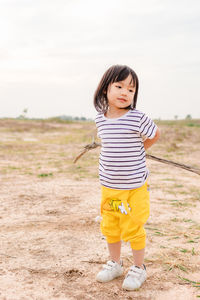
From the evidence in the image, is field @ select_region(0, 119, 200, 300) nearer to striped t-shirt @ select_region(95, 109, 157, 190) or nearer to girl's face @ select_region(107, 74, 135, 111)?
striped t-shirt @ select_region(95, 109, 157, 190)

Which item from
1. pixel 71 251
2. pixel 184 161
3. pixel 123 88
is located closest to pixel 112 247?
pixel 71 251

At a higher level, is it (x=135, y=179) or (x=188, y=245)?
(x=135, y=179)

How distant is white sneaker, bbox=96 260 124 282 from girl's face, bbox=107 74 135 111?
1.08 m

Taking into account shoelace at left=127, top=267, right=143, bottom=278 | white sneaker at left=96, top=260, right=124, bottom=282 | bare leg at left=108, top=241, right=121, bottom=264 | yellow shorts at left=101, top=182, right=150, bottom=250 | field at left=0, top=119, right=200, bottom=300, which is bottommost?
field at left=0, top=119, right=200, bottom=300

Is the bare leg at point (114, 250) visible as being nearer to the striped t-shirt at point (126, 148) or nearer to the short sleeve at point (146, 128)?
the striped t-shirt at point (126, 148)

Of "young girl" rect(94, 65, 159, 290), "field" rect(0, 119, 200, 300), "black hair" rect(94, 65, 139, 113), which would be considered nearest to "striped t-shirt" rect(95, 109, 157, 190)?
"young girl" rect(94, 65, 159, 290)

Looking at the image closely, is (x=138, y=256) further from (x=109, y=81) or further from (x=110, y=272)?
(x=109, y=81)

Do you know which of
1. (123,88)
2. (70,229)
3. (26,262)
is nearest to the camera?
(123,88)

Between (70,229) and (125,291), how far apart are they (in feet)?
4.14

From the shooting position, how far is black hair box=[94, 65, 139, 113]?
2.21 m

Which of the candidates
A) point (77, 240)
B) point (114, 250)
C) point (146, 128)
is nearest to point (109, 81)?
point (146, 128)

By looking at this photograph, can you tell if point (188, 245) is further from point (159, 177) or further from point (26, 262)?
point (159, 177)

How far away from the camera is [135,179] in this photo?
224 cm

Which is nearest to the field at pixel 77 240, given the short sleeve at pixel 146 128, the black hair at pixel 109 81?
the short sleeve at pixel 146 128
